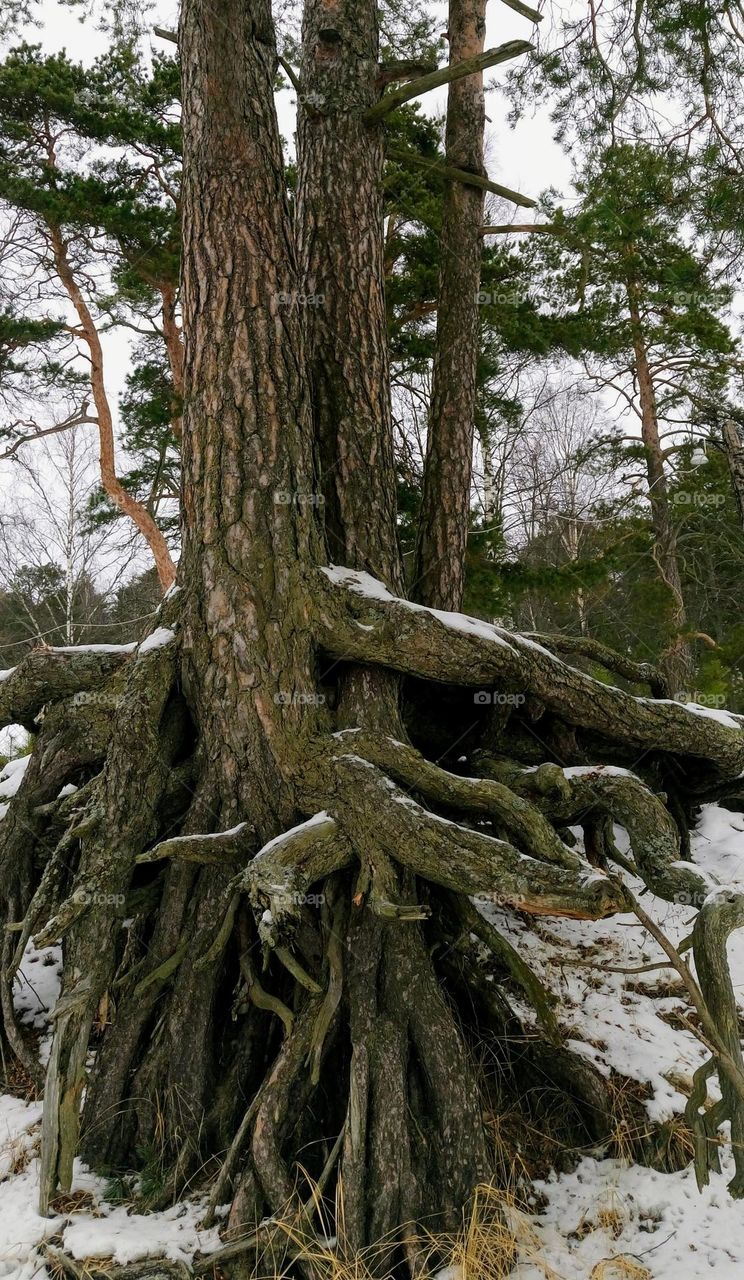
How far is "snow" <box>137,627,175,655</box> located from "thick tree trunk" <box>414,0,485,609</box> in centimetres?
188

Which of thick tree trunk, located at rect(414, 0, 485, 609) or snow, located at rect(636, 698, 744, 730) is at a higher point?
thick tree trunk, located at rect(414, 0, 485, 609)

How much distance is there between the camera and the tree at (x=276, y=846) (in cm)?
296

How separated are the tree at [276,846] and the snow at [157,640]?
0.01 meters

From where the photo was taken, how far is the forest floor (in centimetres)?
274

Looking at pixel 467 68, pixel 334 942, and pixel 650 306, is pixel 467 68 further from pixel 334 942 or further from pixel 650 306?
pixel 650 306

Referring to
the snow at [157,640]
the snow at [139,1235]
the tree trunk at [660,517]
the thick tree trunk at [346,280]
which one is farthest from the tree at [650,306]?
the snow at [139,1235]

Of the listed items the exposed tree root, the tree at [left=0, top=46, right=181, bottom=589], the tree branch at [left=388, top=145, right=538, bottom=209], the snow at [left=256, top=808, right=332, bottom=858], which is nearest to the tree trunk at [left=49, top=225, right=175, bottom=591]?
the tree at [left=0, top=46, right=181, bottom=589]

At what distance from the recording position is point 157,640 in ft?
11.6

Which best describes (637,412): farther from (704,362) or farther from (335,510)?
(335,510)

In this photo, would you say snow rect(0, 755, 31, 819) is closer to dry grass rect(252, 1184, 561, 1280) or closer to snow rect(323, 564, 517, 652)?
snow rect(323, 564, 517, 652)

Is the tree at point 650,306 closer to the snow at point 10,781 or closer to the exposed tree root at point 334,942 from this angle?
the exposed tree root at point 334,942

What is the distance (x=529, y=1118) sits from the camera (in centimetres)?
345

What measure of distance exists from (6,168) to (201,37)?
6024 millimetres

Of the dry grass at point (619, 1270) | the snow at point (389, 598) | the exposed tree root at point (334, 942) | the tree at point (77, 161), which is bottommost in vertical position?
the dry grass at point (619, 1270)
